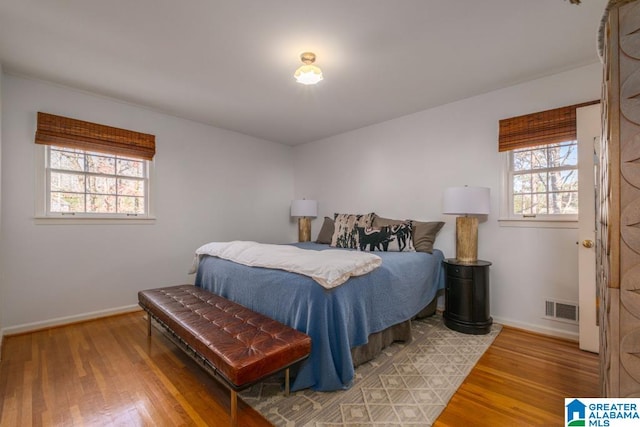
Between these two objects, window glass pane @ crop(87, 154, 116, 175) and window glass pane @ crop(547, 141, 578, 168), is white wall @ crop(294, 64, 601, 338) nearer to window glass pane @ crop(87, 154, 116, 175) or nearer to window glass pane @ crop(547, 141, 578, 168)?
window glass pane @ crop(547, 141, 578, 168)

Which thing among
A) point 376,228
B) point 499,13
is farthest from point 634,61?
point 376,228

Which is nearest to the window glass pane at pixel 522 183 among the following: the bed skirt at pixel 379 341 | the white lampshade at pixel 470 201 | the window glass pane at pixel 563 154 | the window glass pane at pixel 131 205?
the window glass pane at pixel 563 154

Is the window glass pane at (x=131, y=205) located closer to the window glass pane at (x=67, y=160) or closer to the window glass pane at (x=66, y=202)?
the window glass pane at (x=66, y=202)

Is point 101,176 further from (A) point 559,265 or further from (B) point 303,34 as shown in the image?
(A) point 559,265

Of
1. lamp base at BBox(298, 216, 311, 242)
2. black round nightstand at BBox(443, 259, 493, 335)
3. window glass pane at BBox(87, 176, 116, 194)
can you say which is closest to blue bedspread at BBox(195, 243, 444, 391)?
black round nightstand at BBox(443, 259, 493, 335)

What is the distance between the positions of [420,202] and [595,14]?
2098 mm

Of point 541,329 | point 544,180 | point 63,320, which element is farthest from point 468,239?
point 63,320

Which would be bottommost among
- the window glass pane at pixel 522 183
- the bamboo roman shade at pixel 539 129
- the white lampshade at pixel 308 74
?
the window glass pane at pixel 522 183

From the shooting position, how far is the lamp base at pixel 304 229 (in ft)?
14.9

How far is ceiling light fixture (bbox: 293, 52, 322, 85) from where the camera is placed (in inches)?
83.7

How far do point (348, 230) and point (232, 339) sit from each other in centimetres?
222

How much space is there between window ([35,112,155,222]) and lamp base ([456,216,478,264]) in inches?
141

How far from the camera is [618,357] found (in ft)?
2.95

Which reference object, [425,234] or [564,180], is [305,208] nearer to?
[425,234]
